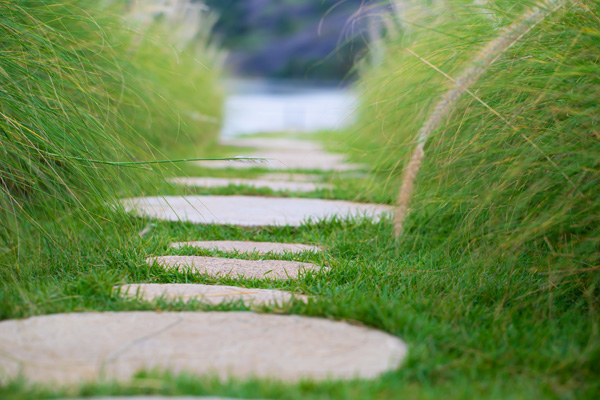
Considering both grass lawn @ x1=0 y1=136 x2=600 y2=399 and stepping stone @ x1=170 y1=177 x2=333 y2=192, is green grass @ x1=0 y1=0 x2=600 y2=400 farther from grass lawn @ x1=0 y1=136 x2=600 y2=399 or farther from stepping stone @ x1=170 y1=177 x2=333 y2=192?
stepping stone @ x1=170 y1=177 x2=333 y2=192

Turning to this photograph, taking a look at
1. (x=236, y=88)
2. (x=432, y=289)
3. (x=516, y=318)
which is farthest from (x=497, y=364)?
(x=236, y=88)

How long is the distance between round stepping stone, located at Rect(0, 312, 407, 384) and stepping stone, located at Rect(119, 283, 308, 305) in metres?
0.09

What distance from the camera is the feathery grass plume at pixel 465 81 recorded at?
5.36ft

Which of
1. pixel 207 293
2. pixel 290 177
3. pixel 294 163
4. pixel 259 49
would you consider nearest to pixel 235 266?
pixel 207 293

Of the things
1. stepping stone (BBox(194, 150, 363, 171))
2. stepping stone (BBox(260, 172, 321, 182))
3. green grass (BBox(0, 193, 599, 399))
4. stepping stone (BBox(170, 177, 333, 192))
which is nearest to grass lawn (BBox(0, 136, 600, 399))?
green grass (BBox(0, 193, 599, 399))

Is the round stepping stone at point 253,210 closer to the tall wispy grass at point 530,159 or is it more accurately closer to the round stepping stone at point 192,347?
the tall wispy grass at point 530,159

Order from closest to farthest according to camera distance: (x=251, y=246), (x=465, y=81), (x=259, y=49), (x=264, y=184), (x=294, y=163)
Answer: (x=465, y=81) < (x=251, y=246) < (x=264, y=184) < (x=294, y=163) < (x=259, y=49)

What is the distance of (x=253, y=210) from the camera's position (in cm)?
249

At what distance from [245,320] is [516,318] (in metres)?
0.57

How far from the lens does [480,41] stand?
1753 mm

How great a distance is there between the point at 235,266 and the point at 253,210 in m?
0.84

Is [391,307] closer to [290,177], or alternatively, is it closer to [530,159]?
[530,159]

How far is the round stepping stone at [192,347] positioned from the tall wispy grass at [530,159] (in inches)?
18.5

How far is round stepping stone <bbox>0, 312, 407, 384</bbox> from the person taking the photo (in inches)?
39.2
